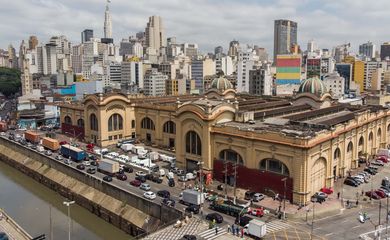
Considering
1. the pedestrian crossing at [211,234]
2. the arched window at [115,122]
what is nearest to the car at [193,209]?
the pedestrian crossing at [211,234]

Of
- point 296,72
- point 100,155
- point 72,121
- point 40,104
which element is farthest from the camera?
point 296,72

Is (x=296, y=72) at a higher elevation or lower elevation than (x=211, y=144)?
higher

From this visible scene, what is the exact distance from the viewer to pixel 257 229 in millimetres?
44031

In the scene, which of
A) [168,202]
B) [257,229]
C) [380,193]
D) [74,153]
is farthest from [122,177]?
[380,193]

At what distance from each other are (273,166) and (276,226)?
11769 mm

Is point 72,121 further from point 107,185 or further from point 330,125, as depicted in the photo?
point 330,125

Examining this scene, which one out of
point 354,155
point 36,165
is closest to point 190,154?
point 354,155

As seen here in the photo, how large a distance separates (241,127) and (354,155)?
24.0 m

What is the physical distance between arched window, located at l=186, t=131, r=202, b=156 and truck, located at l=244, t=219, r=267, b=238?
24657 millimetres

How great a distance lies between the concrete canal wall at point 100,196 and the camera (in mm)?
53531

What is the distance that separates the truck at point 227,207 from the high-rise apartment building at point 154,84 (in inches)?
5555

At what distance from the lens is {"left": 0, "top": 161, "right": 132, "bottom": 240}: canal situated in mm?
55438

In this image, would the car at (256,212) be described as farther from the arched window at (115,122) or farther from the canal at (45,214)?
the arched window at (115,122)

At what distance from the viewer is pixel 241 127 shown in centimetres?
6303
